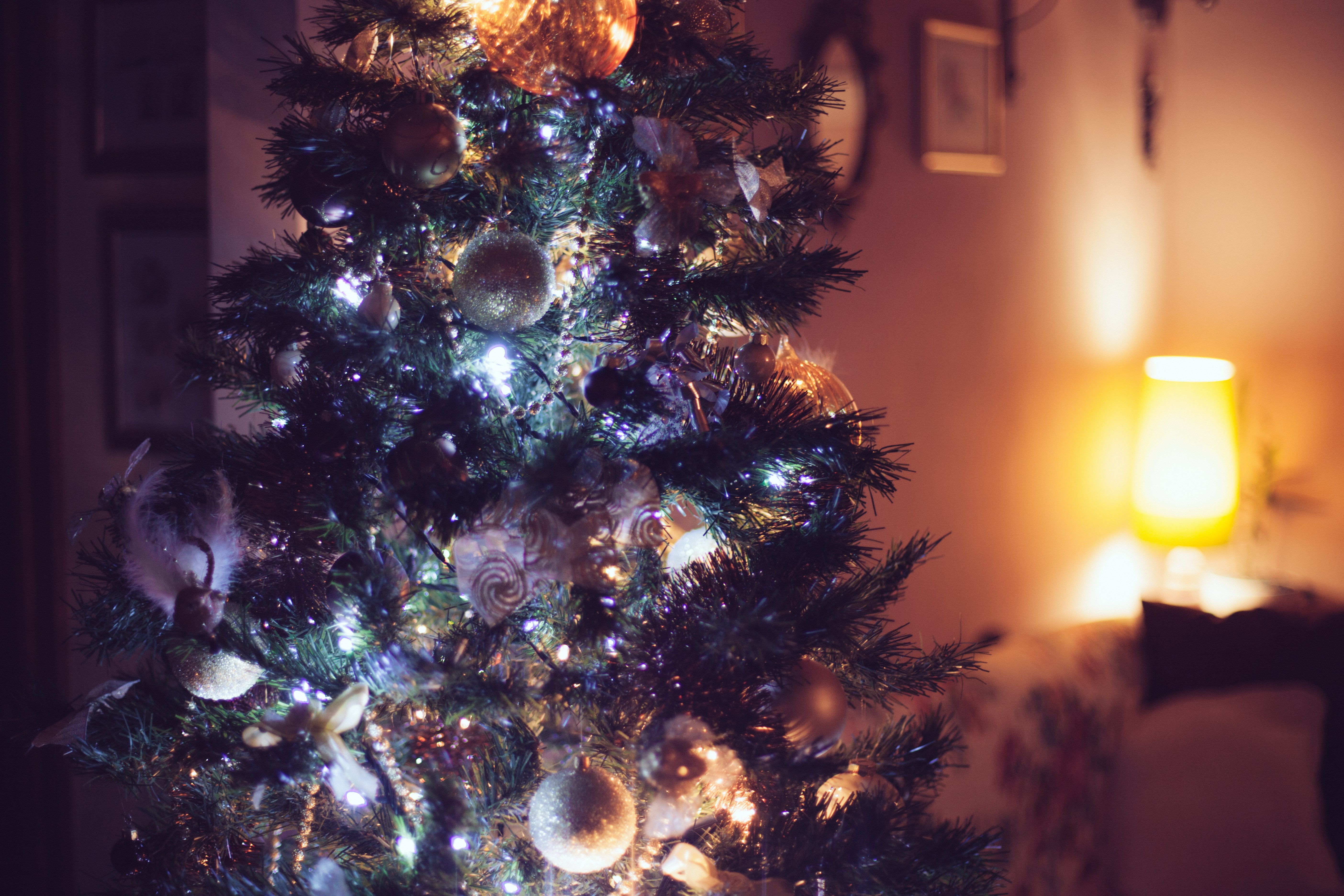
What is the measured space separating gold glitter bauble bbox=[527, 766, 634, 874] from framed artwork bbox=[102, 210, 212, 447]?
3.27 feet

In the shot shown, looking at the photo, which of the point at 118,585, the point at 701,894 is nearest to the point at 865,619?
the point at 701,894

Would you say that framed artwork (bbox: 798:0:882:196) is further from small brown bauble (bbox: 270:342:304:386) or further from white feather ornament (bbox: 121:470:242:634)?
white feather ornament (bbox: 121:470:242:634)

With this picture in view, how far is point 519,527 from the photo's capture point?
0.60 metres

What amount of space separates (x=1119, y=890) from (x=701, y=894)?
5.39ft

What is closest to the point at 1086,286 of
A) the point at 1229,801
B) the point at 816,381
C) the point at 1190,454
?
the point at 1190,454

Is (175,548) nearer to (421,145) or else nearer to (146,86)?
(421,145)

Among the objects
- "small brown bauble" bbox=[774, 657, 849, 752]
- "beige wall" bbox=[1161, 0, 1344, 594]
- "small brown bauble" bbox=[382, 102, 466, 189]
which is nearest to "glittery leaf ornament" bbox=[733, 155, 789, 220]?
"small brown bauble" bbox=[382, 102, 466, 189]

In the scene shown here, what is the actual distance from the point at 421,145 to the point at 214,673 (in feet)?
1.38

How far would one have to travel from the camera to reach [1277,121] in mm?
2500

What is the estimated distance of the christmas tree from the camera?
60 centimetres

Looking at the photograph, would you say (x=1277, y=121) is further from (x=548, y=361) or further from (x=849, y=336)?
(x=548, y=361)

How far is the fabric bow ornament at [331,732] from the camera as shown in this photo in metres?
0.55

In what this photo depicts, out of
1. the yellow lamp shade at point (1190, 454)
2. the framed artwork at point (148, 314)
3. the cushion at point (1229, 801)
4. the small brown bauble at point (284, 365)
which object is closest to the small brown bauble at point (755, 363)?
the small brown bauble at point (284, 365)

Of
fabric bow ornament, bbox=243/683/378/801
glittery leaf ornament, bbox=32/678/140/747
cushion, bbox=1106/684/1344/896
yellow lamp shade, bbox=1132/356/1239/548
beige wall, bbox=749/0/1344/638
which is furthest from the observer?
yellow lamp shade, bbox=1132/356/1239/548
